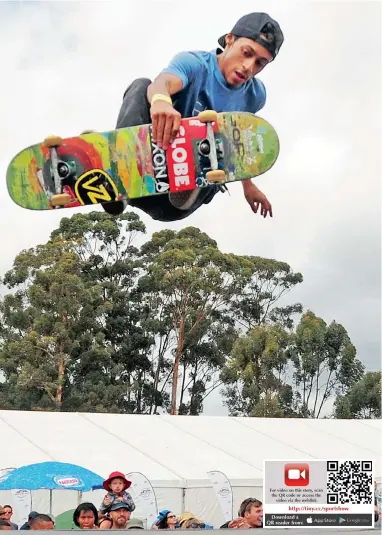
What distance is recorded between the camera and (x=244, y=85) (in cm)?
782

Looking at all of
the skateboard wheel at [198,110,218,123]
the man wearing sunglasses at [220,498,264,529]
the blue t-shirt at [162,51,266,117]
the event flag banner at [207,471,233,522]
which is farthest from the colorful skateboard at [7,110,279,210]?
the event flag banner at [207,471,233,522]

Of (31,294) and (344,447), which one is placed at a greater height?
(31,294)

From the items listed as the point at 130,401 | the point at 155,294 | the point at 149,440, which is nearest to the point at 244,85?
the point at 149,440

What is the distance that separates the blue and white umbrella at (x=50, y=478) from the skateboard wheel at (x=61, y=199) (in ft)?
7.26

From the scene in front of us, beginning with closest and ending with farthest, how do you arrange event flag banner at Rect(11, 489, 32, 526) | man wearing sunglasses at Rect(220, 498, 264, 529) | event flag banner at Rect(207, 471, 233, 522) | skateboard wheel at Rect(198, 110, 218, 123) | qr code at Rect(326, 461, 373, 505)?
qr code at Rect(326, 461, 373, 505), man wearing sunglasses at Rect(220, 498, 264, 529), skateboard wheel at Rect(198, 110, 218, 123), event flag banner at Rect(11, 489, 32, 526), event flag banner at Rect(207, 471, 233, 522)

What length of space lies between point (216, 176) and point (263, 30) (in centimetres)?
133

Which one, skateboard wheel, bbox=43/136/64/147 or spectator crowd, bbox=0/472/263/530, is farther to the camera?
skateboard wheel, bbox=43/136/64/147

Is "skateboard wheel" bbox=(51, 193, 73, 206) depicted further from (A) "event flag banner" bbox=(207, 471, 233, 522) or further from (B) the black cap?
(A) "event flag banner" bbox=(207, 471, 233, 522)

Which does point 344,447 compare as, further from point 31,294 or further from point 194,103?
point 31,294

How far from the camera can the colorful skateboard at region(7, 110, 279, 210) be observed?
23.7ft

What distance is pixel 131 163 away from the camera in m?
7.39

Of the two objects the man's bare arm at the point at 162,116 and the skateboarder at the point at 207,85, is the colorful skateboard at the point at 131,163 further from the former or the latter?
the skateboarder at the point at 207,85

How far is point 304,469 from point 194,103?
11.0 ft

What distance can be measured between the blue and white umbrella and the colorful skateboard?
2.18 metres
